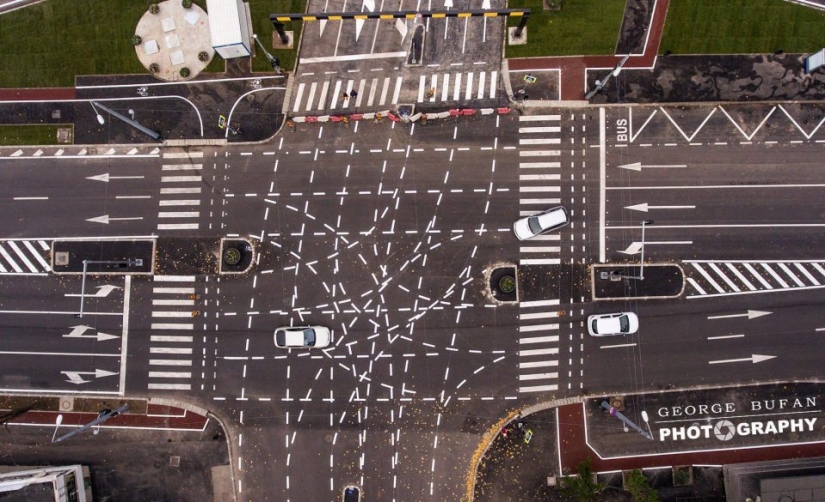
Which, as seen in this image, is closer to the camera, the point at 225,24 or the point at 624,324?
the point at 624,324

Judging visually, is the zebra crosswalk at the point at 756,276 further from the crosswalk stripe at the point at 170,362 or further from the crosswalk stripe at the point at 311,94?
the crosswalk stripe at the point at 170,362

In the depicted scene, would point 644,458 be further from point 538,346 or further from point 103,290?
point 103,290

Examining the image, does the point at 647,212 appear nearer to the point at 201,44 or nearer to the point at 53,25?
the point at 201,44

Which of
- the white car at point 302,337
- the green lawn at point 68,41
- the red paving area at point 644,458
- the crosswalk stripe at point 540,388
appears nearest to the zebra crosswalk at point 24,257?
the green lawn at point 68,41

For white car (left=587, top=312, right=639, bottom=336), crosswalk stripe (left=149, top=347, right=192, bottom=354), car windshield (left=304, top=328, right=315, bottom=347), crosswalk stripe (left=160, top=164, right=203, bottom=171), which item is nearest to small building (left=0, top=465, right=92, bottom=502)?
crosswalk stripe (left=149, top=347, right=192, bottom=354)

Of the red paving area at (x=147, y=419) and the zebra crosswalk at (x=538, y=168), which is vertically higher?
the zebra crosswalk at (x=538, y=168)

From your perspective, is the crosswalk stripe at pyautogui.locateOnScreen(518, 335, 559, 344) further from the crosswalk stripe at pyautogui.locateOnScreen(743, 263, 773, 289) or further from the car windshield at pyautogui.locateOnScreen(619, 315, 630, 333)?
the crosswalk stripe at pyautogui.locateOnScreen(743, 263, 773, 289)

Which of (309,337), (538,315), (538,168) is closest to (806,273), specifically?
(538,315)
